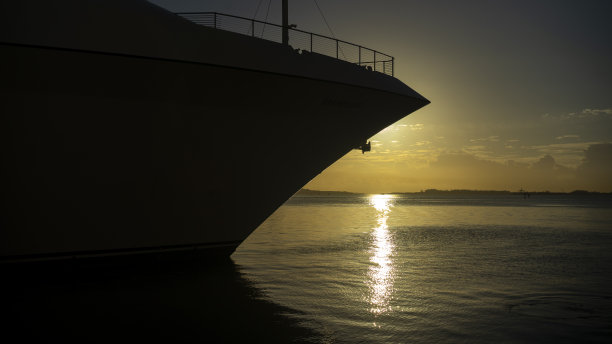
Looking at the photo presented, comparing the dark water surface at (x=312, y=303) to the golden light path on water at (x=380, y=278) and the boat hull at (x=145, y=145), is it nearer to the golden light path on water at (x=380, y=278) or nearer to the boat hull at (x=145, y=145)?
the golden light path on water at (x=380, y=278)

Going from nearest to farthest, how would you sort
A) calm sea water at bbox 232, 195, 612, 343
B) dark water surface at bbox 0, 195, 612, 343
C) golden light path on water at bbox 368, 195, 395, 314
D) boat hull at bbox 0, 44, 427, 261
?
dark water surface at bbox 0, 195, 612, 343
calm sea water at bbox 232, 195, 612, 343
boat hull at bbox 0, 44, 427, 261
golden light path on water at bbox 368, 195, 395, 314

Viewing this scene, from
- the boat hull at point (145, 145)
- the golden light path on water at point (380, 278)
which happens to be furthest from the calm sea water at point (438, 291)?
the boat hull at point (145, 145)

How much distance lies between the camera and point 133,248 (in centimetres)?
1002

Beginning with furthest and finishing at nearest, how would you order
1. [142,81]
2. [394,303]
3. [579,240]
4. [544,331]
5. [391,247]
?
1. [579,240]
2. [391,247]
3. [394,303]
4. [142,81]
5. [544,331]

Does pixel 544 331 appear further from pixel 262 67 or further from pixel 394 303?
pixel 262 67

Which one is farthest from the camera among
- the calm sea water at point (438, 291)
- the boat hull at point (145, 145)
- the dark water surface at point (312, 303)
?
the boat hull at point (145, 145)

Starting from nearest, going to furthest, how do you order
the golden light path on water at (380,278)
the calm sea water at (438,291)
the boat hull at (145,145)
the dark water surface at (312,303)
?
the dark water surface at (312,303) → the calm sea water at (438,291) → the boat hull at (145,145) → the golden light path on water at (380,278)

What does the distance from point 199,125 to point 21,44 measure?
3617mm

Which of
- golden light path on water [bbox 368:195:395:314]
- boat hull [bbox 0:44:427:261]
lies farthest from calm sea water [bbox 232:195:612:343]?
boat hull [bbox 0:44:427:261]

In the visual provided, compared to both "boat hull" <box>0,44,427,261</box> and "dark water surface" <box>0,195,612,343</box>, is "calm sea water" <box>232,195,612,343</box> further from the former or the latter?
"boat hull" <box>0,44,427,261</box>

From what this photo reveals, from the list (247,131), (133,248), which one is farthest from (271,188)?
(133,248)

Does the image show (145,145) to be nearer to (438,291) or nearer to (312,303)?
(312,303)

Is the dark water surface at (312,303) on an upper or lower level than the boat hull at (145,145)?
lower

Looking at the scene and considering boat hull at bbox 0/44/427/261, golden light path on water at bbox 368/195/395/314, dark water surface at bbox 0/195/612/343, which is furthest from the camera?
golden light path on water at bbox 368/195/395/314
